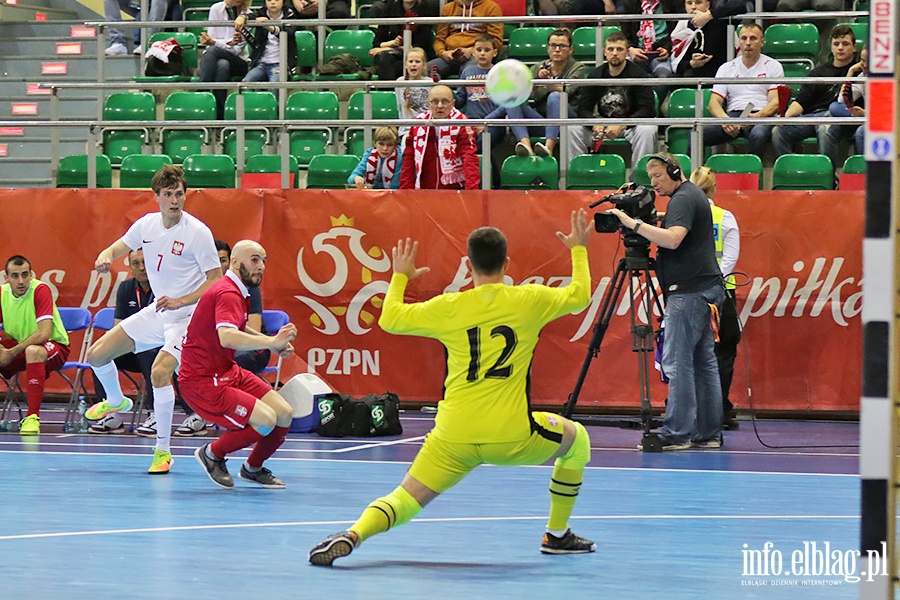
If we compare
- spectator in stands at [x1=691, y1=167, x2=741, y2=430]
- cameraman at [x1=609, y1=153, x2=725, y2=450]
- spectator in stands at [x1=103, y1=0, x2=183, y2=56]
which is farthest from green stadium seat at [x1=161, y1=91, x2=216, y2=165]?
cameraman at [x1=609, y1=153, x2=725, y2=450]

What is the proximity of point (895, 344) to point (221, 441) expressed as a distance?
5.62 m

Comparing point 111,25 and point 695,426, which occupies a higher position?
point 111,25

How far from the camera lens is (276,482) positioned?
8.90 meters

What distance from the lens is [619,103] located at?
45.8 feet

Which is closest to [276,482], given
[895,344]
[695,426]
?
[695,426]

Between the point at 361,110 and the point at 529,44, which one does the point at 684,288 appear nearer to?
the point at 361,110

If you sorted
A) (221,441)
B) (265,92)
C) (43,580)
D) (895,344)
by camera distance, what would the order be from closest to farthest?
(895,344)
(43,580)
(221,441)
(265,92)

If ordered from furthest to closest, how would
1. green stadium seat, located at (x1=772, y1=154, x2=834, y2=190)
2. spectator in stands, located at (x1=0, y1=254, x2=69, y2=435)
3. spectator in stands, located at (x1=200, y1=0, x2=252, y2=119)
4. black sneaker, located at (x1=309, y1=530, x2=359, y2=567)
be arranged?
spectator in stands, located at (x1=200, y1=0, x2=252, y2=119) → green stadium seat, located at (x1=772, y1=154, x2=834, y2=190) → spectator in stands, located at (x1=0, y1=254, x2=69, y2=435) → black sneaker, located at (x1=309, y1=530, x2=359, y2=567)

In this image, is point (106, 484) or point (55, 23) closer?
point (106, 484)

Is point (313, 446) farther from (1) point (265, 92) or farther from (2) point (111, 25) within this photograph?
(2) point (111, 25)

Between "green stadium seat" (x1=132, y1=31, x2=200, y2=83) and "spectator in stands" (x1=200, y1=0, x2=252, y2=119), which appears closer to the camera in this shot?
"spectator in stands" (x1=200, y1=0, x2=252, y2=119)

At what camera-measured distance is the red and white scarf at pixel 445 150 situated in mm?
13344

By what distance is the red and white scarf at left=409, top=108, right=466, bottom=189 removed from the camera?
525 inches

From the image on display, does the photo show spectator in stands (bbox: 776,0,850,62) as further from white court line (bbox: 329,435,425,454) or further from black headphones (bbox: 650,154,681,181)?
white court line (bbox: 329,435,425,454)
